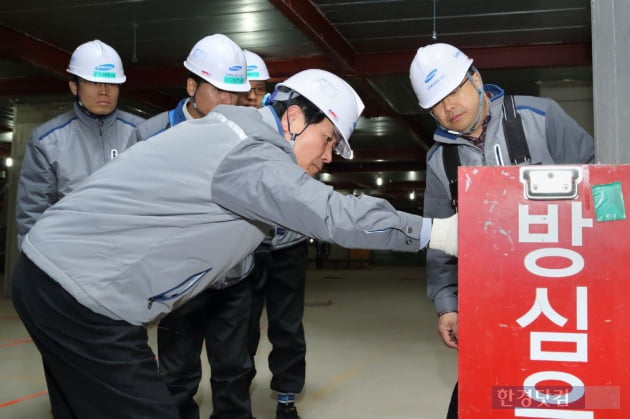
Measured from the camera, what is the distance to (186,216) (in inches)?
62.7

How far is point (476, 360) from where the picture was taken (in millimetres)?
1240

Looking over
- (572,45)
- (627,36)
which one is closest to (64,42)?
(572,45)

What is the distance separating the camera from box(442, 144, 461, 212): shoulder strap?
2117 millimetres

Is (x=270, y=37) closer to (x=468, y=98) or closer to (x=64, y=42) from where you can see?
(x=64, y=42)

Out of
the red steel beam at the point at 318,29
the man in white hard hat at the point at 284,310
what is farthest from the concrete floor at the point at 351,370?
the red steel beam at the point at 318,29

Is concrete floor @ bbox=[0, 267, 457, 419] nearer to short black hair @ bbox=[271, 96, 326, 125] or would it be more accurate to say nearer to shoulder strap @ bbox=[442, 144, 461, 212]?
shoulder strap @ bbox=[442, 144, 461, 212]

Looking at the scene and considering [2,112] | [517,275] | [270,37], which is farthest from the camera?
[2,112]

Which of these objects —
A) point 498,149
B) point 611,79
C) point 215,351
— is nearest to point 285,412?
point 215,351

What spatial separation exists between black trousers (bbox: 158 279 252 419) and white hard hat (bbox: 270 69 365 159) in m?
1.17

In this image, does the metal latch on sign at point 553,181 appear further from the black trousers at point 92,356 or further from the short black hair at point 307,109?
the black trousers at point 92,356

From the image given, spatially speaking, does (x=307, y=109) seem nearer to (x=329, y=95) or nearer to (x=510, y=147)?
(x=329, y=95)

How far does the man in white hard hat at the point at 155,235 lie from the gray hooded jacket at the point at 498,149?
0.64 meters

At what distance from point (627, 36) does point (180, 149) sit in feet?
3.78

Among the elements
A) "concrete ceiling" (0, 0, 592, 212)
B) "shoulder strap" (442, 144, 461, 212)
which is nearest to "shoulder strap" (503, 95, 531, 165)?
"shoulder strap" (442, 144, 461, 212)
